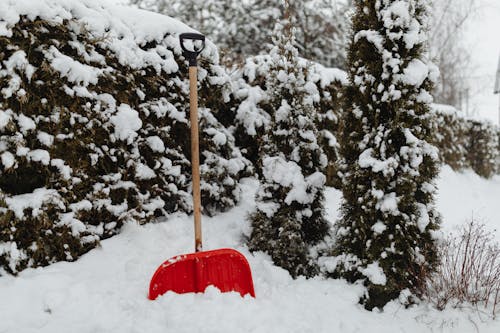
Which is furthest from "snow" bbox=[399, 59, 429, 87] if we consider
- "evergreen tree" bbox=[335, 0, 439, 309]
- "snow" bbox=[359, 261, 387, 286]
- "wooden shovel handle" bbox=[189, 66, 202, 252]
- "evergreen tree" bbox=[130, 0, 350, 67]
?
"evergreen tree" bbox=[130, 0, 350, 67]

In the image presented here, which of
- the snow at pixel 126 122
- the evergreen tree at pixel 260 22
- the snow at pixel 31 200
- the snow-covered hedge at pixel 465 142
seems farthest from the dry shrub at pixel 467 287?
the evergreen tree at pixel 260 22

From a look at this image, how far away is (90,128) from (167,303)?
1.44 m

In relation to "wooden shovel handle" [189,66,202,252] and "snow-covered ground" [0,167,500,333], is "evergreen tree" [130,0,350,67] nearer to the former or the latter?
"wooden shovel handle" [189,66,202,252]

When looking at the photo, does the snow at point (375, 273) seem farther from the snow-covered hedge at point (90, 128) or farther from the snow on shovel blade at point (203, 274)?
the snow-covered hedge at point (90, 128)

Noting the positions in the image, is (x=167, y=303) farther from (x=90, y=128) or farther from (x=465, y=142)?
(x=465, y=142)

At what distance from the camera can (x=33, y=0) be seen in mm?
2650

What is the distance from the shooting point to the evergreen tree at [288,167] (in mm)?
3252

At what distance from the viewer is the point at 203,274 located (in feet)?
9.04

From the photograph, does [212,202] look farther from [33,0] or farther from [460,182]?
[460,182]

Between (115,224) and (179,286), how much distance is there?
873 millimetres

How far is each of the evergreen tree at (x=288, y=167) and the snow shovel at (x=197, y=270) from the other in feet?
1.67

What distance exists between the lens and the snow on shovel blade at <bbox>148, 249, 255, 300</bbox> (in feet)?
8.67

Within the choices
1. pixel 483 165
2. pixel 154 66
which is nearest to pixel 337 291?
pixel 154 66

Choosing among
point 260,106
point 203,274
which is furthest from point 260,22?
point 203,274
